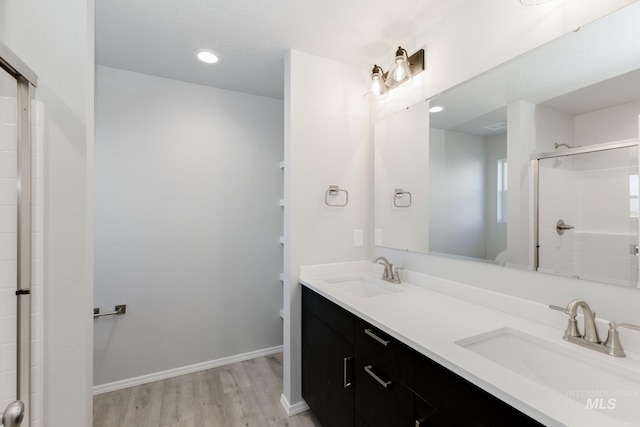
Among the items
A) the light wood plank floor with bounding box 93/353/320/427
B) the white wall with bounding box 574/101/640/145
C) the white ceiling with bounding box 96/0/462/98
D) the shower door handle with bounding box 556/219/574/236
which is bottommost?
the light wood plank floor with bounding box 93/353/320/427

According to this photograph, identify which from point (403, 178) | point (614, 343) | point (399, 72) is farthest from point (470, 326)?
point (399, 72)

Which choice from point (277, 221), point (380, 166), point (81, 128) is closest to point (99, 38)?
point (81, 128)

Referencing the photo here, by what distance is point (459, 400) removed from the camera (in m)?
0.84

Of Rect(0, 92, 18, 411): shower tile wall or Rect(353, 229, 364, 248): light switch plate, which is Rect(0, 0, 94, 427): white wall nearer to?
Rect(0, 92, 18, 411): shower tile wall

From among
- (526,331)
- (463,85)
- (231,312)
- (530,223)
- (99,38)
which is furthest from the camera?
(231,312)

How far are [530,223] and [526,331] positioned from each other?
0.47 meters

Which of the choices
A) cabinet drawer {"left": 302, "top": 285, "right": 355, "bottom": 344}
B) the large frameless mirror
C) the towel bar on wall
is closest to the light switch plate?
the large frameless mirror

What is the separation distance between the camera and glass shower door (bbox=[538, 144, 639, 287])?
3.20 ft

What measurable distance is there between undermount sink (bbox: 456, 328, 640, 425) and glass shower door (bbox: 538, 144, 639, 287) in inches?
12.3

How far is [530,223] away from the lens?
4.12 ft

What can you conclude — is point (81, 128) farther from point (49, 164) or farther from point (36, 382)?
point (36, 382)

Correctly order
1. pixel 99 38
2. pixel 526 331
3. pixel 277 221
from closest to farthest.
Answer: pixel 526 331, pixel 99 38, pixel 277 221

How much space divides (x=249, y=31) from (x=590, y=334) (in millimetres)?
2172

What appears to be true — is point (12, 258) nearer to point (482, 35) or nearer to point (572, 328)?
point (572, 328)
